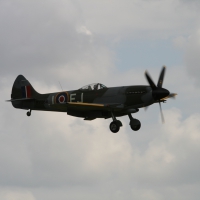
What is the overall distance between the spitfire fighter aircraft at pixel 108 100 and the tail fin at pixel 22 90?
2284 millimetres

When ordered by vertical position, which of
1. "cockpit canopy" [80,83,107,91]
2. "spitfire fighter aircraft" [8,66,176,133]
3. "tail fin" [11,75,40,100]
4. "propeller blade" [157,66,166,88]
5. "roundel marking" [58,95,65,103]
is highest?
"tail fin" [11,75,40,100]

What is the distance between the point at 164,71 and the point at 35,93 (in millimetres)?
8668

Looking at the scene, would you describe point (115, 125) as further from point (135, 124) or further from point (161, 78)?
point (161, 78)

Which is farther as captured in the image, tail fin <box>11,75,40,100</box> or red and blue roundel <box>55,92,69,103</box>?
tail fin <box>11,75,40,100</box>

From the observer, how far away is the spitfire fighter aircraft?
34.3 meters

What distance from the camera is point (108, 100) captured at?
35281 mm

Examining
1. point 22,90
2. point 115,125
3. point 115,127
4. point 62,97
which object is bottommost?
point 115,127

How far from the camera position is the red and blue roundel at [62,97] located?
3716cm

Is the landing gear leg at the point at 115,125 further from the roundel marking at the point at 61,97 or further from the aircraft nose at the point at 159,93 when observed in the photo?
the roundel marking at the point at 61,97

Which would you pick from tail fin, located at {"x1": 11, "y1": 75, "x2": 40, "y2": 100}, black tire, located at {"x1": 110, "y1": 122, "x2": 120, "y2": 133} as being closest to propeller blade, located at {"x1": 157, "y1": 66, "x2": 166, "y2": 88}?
black tire, located at {"x1": 110, "y1": 122, "x2": 120, "y2": 133}

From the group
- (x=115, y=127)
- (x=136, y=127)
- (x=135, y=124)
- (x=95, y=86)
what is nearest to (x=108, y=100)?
(x=95, y=86)

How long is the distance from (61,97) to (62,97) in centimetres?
9

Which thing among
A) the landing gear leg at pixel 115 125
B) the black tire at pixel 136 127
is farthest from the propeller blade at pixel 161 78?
the landing gear leg at pixel 115 125

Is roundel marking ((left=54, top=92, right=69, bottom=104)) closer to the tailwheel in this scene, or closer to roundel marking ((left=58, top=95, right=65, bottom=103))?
roundel marking ((left=58, top=95, right=65, bottom=103))
